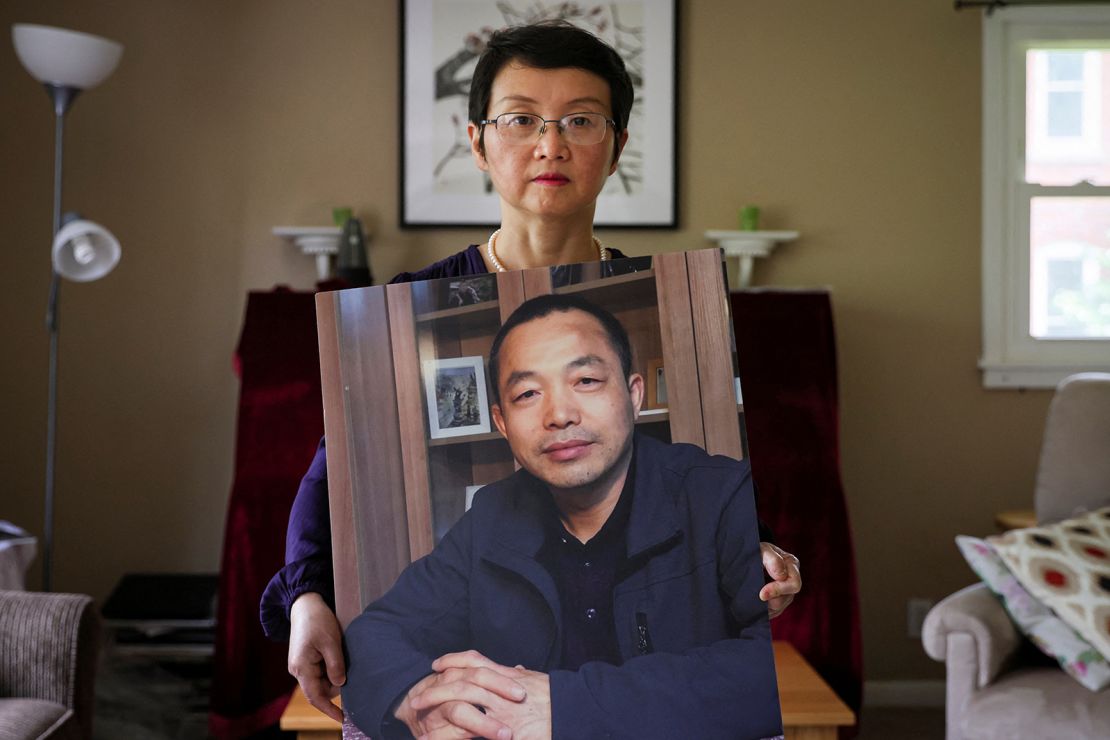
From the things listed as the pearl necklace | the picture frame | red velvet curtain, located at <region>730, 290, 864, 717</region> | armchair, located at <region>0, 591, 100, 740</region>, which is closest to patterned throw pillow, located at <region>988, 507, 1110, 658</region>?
red velvet curtain, located at <region>730, 290, 864, 717</region>

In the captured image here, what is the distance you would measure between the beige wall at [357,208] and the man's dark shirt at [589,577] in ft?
8.07

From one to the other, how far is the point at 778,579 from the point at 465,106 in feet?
8.50

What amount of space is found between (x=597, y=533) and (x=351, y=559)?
24 centimetres

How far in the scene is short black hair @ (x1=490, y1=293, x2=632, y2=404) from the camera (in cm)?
95

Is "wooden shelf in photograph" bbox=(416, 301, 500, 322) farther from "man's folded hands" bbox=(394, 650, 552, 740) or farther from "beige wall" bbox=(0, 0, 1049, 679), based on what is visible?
"beige wall" bbox=(0, 0, 1049, 679)

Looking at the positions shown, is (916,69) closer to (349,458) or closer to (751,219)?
(751,219)

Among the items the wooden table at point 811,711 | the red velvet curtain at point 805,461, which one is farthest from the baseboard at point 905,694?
the wooden table at point 811,711

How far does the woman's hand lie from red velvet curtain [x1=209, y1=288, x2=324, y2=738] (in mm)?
2008

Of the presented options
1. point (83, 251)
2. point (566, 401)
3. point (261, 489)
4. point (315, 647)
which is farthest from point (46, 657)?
point (566, 401)

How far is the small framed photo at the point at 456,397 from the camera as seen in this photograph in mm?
953

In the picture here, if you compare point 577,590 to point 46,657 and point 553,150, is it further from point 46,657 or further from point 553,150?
point 46,657

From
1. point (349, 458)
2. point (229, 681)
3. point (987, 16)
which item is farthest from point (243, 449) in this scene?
point (987, 16)

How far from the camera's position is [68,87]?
9.22ft

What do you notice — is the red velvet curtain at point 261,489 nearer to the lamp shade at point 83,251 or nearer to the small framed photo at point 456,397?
the lamp shade at point 83,251
